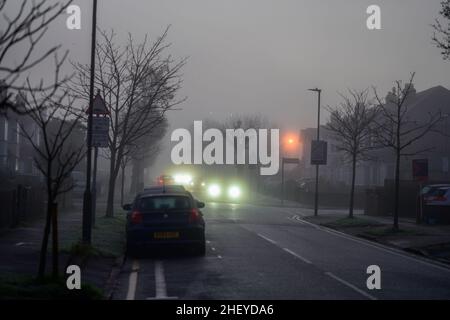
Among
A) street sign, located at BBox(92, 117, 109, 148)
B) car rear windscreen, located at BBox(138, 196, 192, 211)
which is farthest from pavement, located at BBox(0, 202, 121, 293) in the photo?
street sign, located at BBox(92, 117, 109, 148)

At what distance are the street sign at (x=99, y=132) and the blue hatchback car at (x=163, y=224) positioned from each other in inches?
71.6

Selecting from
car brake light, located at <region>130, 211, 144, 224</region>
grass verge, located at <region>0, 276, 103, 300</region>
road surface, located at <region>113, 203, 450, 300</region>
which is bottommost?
road surface, located at <region>113, 203, 450, 300</region>

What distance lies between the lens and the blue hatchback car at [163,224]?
17.2m

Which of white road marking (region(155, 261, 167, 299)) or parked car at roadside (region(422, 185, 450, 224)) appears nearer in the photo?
white road marking (region(155, 261, 167, 299))

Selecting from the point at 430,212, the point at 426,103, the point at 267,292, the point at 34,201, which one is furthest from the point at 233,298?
the point at 426,103

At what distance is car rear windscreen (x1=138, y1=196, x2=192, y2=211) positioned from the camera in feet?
57.8

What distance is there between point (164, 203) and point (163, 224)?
61 cm

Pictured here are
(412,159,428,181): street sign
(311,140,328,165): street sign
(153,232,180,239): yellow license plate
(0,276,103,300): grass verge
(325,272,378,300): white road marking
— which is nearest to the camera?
(0,276,103,300): grass verge

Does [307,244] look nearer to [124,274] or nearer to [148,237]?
[148,237]

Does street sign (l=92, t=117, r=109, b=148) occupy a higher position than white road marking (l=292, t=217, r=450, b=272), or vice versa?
street sign (l=92, t=117, r=109, b=148)

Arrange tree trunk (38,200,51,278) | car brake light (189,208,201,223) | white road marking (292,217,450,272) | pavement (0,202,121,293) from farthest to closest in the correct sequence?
car brake light (189,208,201,223) < white road marking (292,217,450,272) < pavement (0,202,121,293) < tree trunk (38,200,51,278)

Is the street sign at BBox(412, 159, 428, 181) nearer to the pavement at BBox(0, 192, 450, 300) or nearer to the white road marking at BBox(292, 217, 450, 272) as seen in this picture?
the white road marking at BBox(292, 217, 450, 272)

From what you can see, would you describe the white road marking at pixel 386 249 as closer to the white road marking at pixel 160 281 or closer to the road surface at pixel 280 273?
the road surface at pixel 280 273

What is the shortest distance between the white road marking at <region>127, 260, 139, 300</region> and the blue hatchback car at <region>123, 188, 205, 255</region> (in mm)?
742
